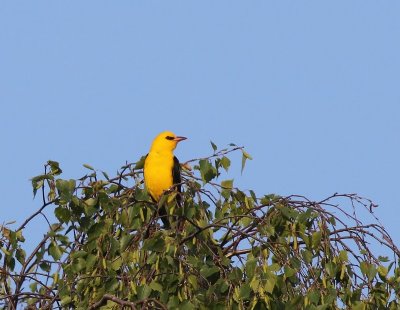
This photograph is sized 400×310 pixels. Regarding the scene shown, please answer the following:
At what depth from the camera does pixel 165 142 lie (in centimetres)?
1170

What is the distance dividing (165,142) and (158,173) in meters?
0.52

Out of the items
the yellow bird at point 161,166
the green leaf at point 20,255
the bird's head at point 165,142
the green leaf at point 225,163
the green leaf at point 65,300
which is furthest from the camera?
the bird's head at point 165,142

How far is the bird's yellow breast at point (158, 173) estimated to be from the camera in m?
11.2

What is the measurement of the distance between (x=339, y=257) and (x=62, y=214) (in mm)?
2041

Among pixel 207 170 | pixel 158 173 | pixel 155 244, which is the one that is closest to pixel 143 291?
pixel 155 244

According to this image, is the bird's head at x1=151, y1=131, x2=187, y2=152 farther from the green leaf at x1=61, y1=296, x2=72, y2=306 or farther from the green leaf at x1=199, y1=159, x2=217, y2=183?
the green leaf at x1=61, y1=296, x2=72, y2=306

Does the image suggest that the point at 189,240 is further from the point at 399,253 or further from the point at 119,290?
the point at 399,253

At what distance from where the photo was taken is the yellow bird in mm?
11183

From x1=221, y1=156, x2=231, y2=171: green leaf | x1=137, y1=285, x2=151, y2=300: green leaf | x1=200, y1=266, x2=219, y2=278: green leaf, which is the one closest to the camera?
x1=137, y1=285, x2=151, y2=300: green leaf

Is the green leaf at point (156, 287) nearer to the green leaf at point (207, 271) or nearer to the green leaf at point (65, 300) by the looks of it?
the green leaf at point (207, 271)

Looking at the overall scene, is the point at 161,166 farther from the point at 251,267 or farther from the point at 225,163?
the point at 251,267

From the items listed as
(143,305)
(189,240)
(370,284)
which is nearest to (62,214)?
(189,240)

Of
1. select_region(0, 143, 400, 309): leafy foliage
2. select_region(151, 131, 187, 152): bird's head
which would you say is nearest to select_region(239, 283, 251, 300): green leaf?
select_region(0, 143, 400, 309): leafy foliage

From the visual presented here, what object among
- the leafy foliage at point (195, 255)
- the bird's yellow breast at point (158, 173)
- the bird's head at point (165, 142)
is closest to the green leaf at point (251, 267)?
the leafy foliage at point (195, 255)
